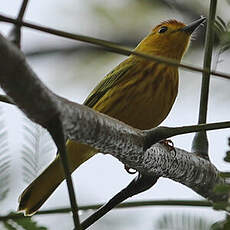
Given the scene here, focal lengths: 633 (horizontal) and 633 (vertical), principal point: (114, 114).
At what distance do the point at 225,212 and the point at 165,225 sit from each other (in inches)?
9.6

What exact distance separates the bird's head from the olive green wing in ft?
1.27

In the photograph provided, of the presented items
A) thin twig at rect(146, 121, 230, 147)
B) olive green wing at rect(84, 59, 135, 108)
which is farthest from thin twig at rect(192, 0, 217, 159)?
olive green wing at rect(84, 59, 135, 108)

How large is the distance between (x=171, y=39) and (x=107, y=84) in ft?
2.13

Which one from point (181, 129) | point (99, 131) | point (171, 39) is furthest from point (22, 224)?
point (171, 39)

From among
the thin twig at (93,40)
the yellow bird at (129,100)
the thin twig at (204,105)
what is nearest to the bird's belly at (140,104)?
the yellow bird at (129,100)

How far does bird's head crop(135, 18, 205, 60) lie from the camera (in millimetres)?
3918

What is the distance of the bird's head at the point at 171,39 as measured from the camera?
3.92 m

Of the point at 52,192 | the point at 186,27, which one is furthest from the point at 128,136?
the point at 186,27

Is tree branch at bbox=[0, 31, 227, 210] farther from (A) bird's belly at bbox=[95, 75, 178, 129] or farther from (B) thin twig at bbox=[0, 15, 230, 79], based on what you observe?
(A) bird's belly at bbox=[95, 75, 178, 129]

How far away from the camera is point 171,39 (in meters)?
3.98

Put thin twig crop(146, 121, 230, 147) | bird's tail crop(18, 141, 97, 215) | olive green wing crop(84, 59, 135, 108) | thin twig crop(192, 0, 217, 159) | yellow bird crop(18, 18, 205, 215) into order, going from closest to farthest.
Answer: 1. thin twig crop(146, 121, 230, 147)
2. thin twig crop(192, 0, 217, 159)
3. bird's tail crop(18, 141, 97, 215)
4. yellow bird crop(18, 18, 205, 215)
5. olive green wing crop(84, 59, 135, 108)

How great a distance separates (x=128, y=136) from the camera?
5.64ft

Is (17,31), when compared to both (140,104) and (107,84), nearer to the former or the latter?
(140,104)

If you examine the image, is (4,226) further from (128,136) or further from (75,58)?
(75,58)
